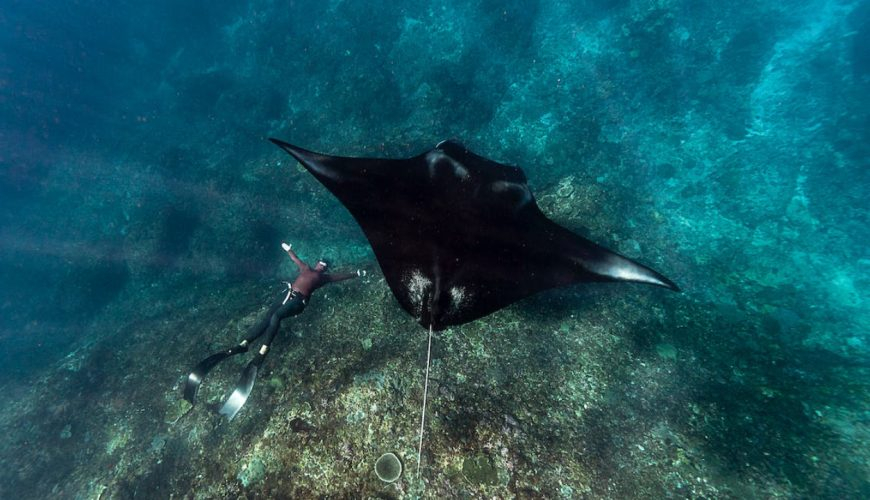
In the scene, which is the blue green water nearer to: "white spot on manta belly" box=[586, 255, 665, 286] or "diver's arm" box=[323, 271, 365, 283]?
"diver's arm" box=[323, 271, 365, 283]

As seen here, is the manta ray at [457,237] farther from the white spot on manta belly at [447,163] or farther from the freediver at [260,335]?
the freediver at [260,335]

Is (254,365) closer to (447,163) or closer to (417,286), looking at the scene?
(417,286)

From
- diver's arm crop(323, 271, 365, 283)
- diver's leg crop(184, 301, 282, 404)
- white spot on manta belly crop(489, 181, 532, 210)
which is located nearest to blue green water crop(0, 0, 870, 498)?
diver's arm crop(323, 271, 365, 283)

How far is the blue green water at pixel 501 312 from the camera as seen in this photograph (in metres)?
4.62

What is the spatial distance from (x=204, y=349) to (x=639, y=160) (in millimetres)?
12871

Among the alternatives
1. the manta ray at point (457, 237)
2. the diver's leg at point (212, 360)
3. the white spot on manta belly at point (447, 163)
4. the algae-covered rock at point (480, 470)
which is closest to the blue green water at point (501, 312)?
the algae-covered rock at point (480, 470)

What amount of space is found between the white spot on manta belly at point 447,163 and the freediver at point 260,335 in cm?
394

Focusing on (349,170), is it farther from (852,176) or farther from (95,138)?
(95,138)

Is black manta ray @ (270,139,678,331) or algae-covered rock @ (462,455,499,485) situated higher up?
black manta ray @ (270,139,678,331)

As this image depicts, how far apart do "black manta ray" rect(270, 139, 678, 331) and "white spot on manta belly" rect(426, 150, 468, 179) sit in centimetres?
1

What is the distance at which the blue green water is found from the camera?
462 centimetres

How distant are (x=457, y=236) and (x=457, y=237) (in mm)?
15

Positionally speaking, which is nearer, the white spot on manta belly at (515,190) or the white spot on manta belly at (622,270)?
the white spot on manta belly at (622,270)

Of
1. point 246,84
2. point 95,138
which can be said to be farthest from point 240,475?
point 95,138
